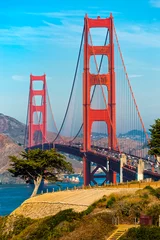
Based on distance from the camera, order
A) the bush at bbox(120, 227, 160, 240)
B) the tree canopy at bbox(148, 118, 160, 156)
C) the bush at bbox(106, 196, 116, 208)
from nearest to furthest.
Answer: the bush at bbox(120, 227, 160, 240) → the bush at bbox(106, 196, 116, 208) → the tree canopy at bbox(148, 118, 160, 156)

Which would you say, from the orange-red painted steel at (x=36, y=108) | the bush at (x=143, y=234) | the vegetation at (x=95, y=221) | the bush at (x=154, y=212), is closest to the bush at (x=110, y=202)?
the vegetation at (x=95, y=221)

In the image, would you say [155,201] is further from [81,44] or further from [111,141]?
[81,44]

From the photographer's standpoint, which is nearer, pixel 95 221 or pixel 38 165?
pixel 95 221

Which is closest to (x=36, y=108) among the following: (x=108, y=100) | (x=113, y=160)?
(x=108, y=100)

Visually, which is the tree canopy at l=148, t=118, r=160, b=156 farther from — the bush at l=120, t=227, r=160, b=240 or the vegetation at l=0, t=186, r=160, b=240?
the bush at l=120, t=227, r=160, b=240

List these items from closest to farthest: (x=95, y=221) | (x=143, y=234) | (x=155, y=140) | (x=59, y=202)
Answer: (x=143, y=234), (x=95, y=221), (x=59, y=202), (x=155, y=140)

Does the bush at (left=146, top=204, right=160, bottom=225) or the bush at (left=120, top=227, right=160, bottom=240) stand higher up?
the bush at (left=146, top=204, right=160, bottom=225)

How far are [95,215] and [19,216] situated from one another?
808cm

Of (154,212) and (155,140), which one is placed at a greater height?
(155,140)

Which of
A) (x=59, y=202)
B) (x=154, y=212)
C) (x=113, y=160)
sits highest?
(x=113, y=160)

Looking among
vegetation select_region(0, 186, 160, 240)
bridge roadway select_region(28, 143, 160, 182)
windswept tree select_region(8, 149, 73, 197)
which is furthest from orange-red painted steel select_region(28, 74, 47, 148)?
vegetation select_region(0, 186, 160, 240)

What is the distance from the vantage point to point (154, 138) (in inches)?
2073

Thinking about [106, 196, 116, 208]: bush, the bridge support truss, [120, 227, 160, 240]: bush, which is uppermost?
the bridge support truss

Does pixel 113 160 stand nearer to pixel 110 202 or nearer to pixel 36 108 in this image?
pixel 110 202
